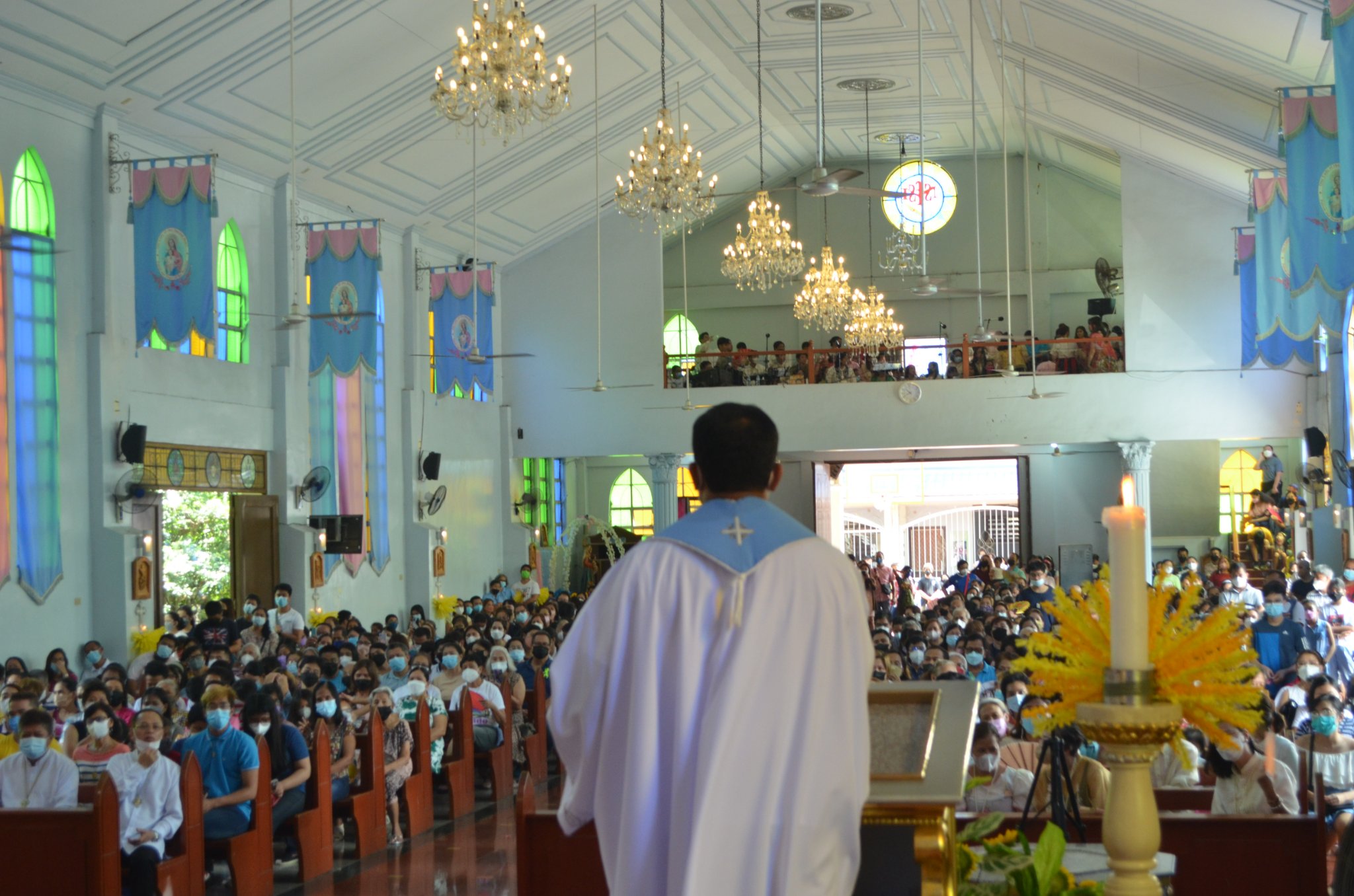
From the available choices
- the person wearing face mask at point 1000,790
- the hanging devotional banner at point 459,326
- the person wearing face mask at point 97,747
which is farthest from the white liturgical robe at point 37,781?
the hanging devotional banner at point 459,326

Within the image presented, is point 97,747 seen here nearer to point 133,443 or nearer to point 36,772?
point 36,772

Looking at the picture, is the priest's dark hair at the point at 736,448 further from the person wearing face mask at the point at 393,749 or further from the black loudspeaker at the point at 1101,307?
the black loudspeaker at the point at 1101,307

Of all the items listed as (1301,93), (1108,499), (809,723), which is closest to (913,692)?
(809,723)

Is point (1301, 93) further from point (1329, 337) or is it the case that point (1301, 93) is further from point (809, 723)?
point (809, 723)

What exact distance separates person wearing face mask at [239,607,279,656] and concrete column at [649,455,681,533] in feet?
30.4

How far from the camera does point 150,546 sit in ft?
52.7

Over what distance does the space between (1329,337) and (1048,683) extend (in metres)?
19.4

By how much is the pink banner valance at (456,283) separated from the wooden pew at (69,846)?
15106 mm

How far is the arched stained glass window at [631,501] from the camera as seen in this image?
3078cm

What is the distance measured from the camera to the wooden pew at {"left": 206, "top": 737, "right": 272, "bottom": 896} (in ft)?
26.9

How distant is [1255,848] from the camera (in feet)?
17.8

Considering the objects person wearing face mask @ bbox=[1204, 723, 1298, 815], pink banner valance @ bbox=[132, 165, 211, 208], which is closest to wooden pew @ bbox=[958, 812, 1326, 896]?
person wearing face mask @ bbox=[1204, 723, 1298, 815]

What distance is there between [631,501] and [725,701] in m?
28.2

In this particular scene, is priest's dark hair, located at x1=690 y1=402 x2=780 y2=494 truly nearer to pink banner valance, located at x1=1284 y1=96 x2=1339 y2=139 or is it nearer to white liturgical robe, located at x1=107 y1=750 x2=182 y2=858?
white liturgical robe, located at x1=107 y1=750 x2=182 y2=858
